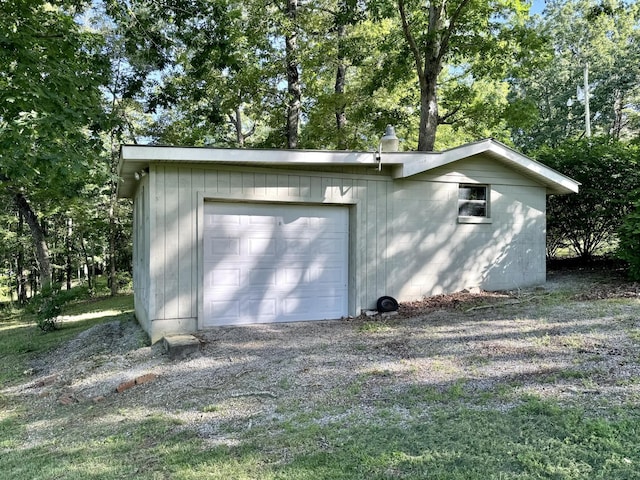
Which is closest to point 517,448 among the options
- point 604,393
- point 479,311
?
point 604,393

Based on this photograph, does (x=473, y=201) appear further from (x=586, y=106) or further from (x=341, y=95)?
(x=586, y=106)

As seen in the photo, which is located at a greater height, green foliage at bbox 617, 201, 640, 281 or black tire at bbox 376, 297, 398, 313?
green foliage at bbox 617, 201, 640, 281

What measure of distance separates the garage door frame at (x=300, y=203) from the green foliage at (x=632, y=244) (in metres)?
5.12

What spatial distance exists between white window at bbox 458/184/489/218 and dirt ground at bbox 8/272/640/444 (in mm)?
2191

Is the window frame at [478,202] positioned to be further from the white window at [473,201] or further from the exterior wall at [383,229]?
the exterior wall at [383,229]

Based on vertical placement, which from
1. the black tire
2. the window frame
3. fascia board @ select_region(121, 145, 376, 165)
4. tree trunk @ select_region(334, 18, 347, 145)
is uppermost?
tree trunk @ select_region(334, 18, 347, 145)

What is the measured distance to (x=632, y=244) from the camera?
8.12 meters

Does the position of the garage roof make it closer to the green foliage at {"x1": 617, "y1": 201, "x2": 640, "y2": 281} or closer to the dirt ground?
the green foliage at {"x1": 617, "y1": 201, "x2": 640, "y2": 281}

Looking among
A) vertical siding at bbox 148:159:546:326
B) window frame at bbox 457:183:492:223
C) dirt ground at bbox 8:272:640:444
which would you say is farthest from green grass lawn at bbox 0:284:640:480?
window frame at bbox 457:183:492:223

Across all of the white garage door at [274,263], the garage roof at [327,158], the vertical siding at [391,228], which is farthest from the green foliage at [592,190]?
the white garage door at [274,263]

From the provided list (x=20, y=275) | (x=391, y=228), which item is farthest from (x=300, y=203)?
(x=20, y=275)

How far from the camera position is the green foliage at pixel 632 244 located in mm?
8047

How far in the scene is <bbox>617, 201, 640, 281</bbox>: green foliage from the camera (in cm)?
805

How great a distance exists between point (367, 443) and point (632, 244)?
7.62 meters
